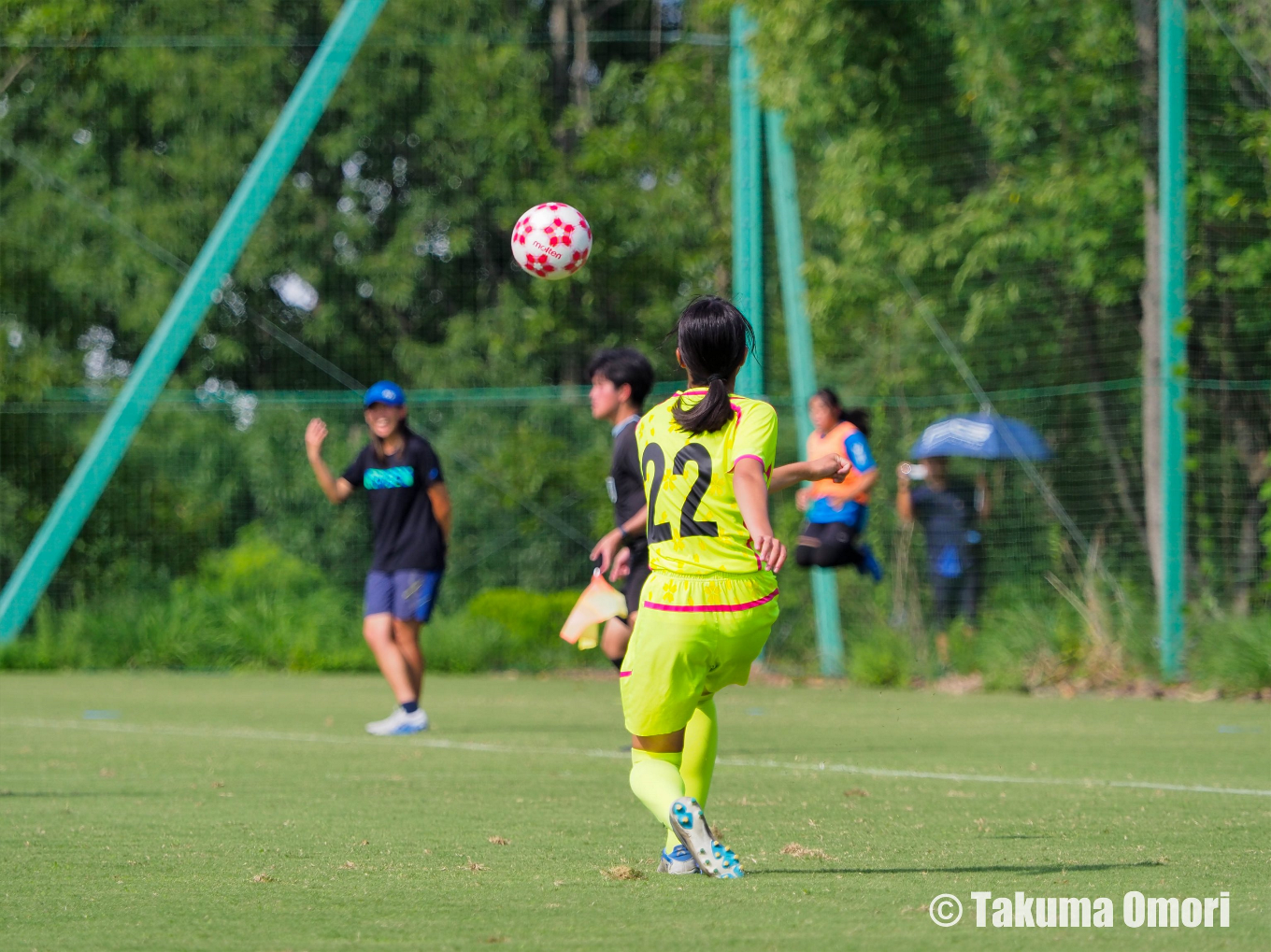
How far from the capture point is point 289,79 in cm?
2133

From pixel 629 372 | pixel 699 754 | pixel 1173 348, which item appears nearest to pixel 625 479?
pixel 629 372

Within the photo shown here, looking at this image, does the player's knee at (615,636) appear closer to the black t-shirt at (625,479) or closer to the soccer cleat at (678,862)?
the black t-shirt at (625,479)

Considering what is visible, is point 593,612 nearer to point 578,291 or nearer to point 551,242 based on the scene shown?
point 551,242

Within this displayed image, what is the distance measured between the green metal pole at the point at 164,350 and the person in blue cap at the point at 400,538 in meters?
5.23

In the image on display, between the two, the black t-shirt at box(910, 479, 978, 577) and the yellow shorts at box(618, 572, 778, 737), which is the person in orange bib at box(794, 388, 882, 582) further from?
the yellow shorts at box(618, 572, 778, 737)

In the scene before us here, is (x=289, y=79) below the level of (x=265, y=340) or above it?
above

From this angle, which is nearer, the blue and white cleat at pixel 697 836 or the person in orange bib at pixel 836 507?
the blue and white cleat at pixel 697 836

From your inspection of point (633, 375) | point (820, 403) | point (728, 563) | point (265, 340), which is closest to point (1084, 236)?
point (820, 403)

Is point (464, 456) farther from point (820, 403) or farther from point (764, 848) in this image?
point (764, 848)

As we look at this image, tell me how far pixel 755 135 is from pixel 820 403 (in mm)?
4458

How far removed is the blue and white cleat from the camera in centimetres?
460

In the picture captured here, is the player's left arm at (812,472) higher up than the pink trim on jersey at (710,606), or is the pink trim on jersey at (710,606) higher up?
the player's left arm at (812,472)

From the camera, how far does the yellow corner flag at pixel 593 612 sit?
608 centimetres

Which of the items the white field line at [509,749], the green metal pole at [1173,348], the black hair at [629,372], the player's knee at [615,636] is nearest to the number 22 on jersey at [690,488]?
the white field line at [509,749]
